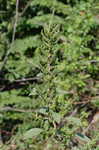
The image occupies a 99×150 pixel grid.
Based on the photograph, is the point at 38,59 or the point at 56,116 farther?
the point at 38,59

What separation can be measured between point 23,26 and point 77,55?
3.49ft

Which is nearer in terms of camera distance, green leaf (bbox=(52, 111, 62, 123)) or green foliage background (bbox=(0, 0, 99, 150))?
green leaf (bbox=(52, 111, 62, 123))

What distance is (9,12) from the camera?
5129 mm

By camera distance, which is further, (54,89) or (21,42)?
(21,42)

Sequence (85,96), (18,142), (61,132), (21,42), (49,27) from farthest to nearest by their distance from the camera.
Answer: (21,42)
(85,96)
(18,142)
(61,132)
(49,27)

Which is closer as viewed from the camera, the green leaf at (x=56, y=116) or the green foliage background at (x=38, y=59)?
the green leaf at (x=56, y=116)

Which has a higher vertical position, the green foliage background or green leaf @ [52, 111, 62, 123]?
green leaf @ [52, 111, 62, 123]

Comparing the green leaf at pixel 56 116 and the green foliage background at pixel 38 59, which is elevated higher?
the green leaf at pixel 56 116

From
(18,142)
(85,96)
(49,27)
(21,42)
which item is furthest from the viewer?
(21,42)

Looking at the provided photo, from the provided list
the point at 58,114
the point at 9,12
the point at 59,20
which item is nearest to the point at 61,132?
the point at 58,114

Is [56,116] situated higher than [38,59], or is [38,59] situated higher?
[56,116]

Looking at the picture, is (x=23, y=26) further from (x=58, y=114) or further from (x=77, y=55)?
(x=58, y=114)

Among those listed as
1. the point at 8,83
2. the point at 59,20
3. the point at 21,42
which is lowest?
the point at 8,83

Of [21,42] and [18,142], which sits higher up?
[21,42]
